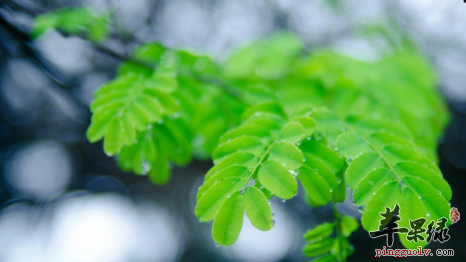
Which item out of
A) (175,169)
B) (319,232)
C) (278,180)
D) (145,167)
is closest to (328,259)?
(319,232)

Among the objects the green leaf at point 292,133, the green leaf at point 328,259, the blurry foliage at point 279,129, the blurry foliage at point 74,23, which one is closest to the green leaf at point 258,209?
the blurry foliage at point 279,129

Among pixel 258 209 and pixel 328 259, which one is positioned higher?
pixel 258 209

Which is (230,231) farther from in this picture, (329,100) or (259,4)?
(259,4)

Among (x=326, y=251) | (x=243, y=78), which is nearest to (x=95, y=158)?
(x=243, y=78)

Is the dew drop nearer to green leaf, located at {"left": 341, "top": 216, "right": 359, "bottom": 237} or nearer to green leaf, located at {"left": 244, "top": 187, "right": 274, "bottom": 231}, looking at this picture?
green leaf, located at {"left": 244, "top": 187, "right": 274, "bottom": 231}

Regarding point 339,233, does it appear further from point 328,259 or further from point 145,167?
point 145,167

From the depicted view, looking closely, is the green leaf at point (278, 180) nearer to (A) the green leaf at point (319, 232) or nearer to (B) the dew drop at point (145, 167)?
(A) the green leaf at point (319, 232)

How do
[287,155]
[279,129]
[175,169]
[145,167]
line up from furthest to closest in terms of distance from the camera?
[175,169], [145,167], [279,129], [287,155]
